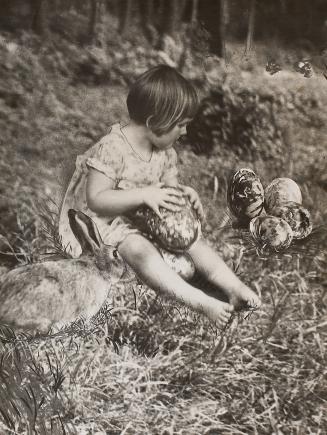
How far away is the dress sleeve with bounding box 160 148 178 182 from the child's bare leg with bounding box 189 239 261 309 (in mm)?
252

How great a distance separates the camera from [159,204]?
223 cm

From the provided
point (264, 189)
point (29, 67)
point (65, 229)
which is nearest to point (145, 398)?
point (65, 229)

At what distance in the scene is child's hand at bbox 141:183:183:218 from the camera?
222 cm

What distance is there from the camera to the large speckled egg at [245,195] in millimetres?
2289

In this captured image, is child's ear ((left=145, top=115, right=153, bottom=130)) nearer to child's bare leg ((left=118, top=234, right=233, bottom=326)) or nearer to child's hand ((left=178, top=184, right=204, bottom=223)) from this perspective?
child's hand ((left=178, top=184, right=204, bottom=223))

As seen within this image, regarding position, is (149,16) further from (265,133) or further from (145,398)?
(145,398)

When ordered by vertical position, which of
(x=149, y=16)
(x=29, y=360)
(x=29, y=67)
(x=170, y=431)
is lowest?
(x=170, y=431)

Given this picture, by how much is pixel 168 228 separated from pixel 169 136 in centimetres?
33

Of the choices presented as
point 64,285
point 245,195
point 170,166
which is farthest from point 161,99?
point 64,285

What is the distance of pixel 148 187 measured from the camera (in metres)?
2.25

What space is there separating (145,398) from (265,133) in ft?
3.27

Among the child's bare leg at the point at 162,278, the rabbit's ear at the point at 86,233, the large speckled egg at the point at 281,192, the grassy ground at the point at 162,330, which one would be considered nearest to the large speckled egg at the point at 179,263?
the child's bare leg at the point at 162,278

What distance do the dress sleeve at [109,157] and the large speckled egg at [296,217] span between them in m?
0.58

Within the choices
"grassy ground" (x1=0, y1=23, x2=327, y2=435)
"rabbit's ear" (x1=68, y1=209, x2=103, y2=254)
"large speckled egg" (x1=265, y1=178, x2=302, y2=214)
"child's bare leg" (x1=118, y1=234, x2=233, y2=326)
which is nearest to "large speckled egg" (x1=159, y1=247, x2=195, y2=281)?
"child's bare leg" (x1=118, y1=234, x2=233, y2=326)
